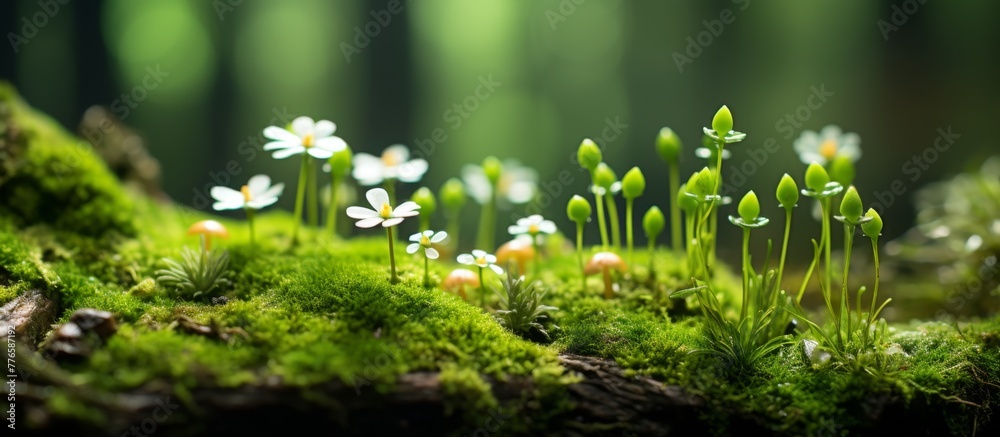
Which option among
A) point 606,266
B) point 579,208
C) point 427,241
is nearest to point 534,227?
point 579,208

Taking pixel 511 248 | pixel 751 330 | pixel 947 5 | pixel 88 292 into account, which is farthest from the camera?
pixel 947 5

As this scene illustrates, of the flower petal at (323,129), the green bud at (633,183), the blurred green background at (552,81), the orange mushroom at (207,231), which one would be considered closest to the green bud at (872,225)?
the green bud at (633,183)

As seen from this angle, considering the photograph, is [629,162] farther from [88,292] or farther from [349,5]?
[88,292]

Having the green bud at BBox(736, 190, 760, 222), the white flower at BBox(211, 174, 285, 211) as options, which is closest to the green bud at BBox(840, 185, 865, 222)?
the green bud at BBox(736, 190, 760, 222)

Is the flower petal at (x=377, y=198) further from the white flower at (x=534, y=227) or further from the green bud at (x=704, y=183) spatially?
the green bud at (x=704, y=183)

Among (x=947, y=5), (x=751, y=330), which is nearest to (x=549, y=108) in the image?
(x=947, y=5)

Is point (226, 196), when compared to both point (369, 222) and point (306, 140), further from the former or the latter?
point (369, 222)
